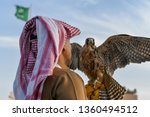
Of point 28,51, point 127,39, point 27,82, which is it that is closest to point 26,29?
point 28,51

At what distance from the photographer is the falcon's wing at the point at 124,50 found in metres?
7.67

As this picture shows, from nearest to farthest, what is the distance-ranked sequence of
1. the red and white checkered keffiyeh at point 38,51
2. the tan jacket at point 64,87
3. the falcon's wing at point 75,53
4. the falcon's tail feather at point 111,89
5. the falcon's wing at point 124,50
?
the tan jacket at point 64,87
the red and white checkered keffiyeh at point 38,51
the falcon's tail feather at point 111,89
the falcon's wing at point 75,53
the falcon's wing at point 124,50

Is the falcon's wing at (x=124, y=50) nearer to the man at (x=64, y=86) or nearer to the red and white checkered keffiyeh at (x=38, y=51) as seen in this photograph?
the red and white checkered keffiyeh at (x=38, y=51)

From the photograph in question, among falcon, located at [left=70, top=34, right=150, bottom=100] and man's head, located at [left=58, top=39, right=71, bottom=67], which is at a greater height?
man's head, located at [left=58, top=39, right=71, bottom=67]

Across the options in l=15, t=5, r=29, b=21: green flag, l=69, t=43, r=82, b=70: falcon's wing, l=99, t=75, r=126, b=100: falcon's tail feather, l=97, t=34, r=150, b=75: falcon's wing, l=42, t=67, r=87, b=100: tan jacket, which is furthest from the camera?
l=15, t=5, r=29, b=21: green flag

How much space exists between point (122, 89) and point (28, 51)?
16.4ft

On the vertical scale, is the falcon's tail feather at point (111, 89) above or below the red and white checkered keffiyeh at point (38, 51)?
below

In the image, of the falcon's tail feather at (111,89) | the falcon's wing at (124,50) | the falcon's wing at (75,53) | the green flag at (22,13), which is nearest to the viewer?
the falcon's tail feather at (111,89)

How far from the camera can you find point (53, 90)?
241 cm

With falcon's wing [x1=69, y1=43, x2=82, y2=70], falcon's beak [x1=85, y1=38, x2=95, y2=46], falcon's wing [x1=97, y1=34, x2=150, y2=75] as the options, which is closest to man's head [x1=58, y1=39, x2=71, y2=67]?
falcon's beak [x1=85, y1=38, x2=95, y2=46]

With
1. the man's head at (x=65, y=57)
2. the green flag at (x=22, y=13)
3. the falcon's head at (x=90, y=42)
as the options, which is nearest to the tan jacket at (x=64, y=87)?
the man's head at (x=65, y=57)

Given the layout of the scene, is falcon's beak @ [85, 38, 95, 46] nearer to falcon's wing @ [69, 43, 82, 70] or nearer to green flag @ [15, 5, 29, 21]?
falcon's wing @ [69, 43, 82, 70]

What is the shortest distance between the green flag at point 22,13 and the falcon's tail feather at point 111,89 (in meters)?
11.4

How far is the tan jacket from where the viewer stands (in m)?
2.39
